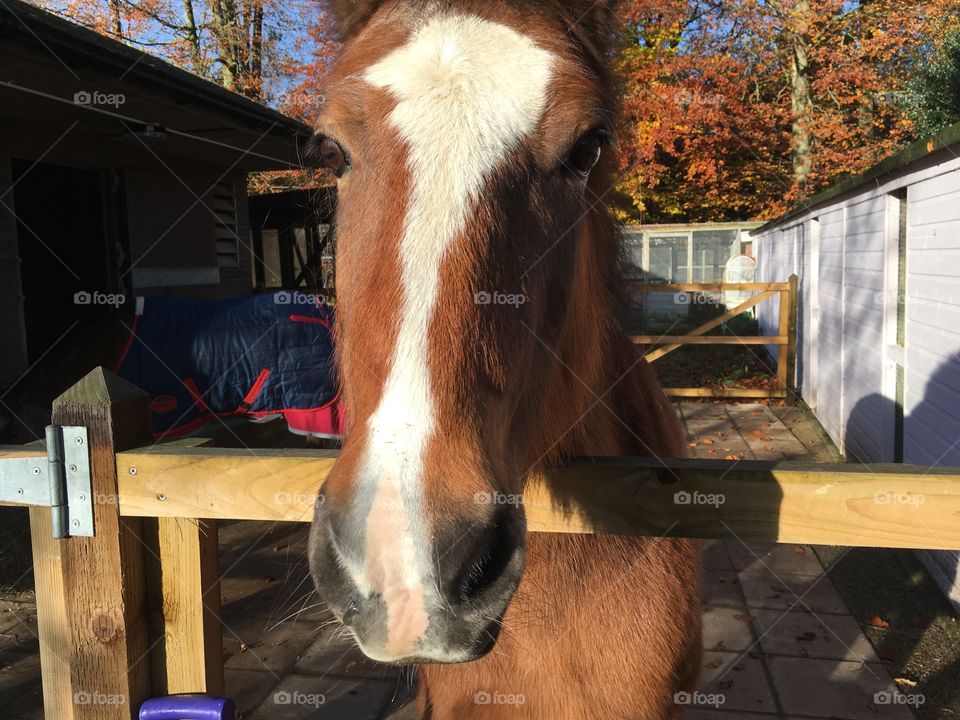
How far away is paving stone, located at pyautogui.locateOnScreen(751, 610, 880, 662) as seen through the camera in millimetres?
3766

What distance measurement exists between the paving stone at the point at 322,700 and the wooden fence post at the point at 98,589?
1.97 meters

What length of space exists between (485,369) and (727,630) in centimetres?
372

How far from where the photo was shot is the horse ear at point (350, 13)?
1.71 metres

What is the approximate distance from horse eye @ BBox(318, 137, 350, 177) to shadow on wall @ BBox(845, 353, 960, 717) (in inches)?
149

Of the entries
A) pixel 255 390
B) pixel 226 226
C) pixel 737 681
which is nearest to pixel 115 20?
pixel 226 226

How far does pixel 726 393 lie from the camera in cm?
1008

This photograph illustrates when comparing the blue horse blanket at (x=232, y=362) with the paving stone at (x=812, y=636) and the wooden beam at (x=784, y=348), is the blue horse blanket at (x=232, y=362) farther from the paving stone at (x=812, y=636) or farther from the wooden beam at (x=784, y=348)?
the wooden beam at (x=784, y=348)

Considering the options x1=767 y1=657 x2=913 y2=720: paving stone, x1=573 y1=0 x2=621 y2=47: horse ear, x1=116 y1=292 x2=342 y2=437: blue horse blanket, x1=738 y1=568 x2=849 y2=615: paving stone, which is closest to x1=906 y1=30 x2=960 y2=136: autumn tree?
x1=738 y1=568 x2=849 y2=615: paving stone

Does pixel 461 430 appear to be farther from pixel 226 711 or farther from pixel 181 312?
pixel 181 312

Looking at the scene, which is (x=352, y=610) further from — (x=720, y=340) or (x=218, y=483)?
(x=720, y=340)

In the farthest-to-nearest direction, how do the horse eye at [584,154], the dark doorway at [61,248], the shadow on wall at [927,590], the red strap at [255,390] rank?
the dark doorway at [61,248], the red strap at [255,390], the shadow on wall at [927,590], the horse eye at [584,154]

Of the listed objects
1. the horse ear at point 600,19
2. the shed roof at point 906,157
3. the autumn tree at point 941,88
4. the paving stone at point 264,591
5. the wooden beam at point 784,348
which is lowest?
the paving stone at point 264,591

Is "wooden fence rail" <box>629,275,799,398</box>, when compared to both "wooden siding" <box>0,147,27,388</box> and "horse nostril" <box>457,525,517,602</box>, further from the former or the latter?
"horse nostril" <box>457,525,517,602</box>

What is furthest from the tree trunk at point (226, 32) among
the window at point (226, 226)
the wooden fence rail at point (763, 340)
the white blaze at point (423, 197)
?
the white blaze at point (423, 197)
